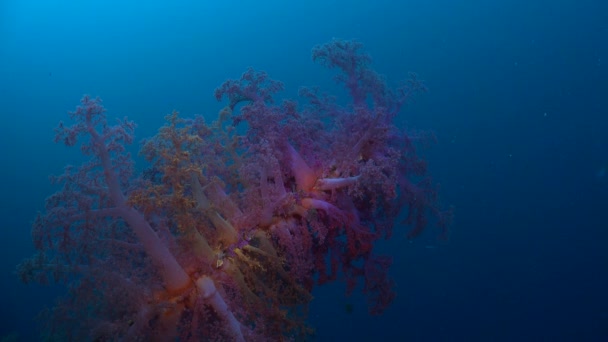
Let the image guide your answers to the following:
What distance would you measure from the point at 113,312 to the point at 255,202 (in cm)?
163

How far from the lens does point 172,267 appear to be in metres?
3.37

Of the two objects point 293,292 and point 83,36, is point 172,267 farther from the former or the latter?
point 83,36

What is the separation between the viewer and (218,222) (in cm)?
378

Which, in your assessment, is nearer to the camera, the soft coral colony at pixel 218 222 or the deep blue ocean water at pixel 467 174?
the soft coral colony at pixel 218 222

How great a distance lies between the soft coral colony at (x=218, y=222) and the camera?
3195mm

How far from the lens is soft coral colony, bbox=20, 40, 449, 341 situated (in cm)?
320

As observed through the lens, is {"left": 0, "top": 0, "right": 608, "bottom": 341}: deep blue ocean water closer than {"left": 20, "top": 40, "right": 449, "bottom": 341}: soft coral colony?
No

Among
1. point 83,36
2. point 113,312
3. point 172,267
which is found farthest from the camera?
point 83,36

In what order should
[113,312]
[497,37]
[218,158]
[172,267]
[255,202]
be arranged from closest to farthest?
[113,312], [172,267], [255,202], [218,158], [497,37]

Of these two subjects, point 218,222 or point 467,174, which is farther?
point 467,174

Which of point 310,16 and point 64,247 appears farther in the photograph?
point 310,16

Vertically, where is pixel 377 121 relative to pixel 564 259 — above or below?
above

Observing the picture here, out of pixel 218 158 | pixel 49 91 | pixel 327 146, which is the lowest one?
pixel 327 146

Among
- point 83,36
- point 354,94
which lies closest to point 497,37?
point 354,94
